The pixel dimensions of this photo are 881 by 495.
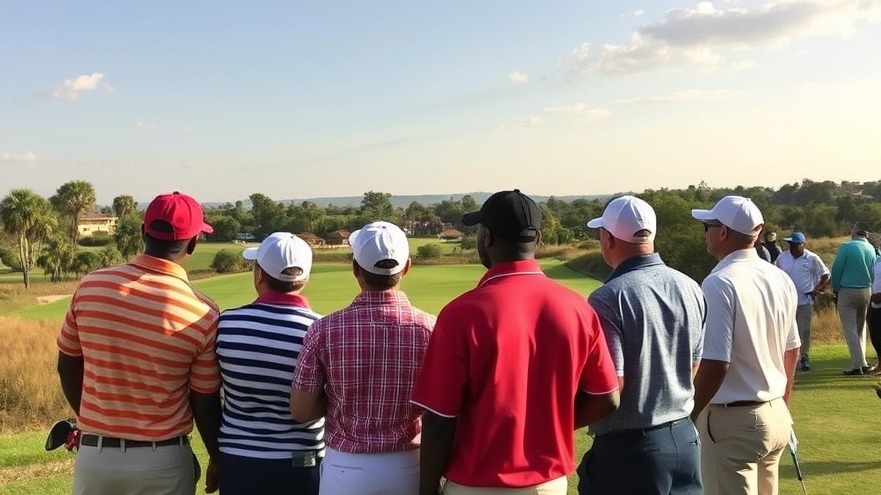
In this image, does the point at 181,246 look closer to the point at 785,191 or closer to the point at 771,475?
the point at 771,475

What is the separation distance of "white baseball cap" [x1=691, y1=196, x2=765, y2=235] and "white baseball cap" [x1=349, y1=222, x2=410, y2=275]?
2.05 metres

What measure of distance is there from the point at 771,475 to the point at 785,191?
104m

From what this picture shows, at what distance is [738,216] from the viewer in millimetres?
3891

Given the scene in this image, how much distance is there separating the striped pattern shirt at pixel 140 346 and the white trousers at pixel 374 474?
0.74m

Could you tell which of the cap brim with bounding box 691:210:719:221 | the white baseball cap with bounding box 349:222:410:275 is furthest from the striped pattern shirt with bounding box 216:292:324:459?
the cap brim with bounding box 691:210:719:221

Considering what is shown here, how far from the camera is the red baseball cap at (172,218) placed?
3080mm

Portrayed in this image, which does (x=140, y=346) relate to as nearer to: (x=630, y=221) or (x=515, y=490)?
(x=515, y=490)

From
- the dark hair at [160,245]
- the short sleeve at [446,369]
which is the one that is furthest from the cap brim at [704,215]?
the dark hair at [160,245]

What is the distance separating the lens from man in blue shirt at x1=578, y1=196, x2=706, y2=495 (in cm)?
298

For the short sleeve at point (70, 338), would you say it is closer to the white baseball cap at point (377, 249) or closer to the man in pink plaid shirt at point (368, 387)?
the man in pink plaid shirt at point (368, 387)

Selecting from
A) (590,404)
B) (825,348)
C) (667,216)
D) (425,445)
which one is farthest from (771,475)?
(667,216)

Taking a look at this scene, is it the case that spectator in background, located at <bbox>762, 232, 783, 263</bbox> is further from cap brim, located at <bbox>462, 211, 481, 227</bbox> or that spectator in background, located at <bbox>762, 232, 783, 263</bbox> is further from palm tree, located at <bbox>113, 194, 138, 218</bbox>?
palm tree, located at <bbox>113, 194, 138, 218</bbox>

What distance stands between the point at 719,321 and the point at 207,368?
8.30 ft

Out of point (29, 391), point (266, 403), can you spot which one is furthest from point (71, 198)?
point (266, 403)
